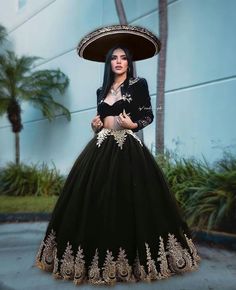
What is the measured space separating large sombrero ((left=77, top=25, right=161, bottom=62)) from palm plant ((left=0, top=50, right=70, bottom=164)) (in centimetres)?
677

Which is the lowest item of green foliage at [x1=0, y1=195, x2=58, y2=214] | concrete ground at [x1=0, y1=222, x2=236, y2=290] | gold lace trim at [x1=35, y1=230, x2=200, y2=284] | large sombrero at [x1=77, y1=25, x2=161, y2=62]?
green foliage at [x1=0, y1=195, x2=58, y2=214]

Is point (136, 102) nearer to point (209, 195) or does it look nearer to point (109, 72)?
point (109, 72)

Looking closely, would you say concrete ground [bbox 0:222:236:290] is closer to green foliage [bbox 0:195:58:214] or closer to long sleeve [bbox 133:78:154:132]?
long sleeve [bbox 133:78:154:132]

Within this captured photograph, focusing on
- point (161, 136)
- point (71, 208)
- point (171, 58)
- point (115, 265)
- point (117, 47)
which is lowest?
point (115, 265)

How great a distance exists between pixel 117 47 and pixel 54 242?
1.73 m

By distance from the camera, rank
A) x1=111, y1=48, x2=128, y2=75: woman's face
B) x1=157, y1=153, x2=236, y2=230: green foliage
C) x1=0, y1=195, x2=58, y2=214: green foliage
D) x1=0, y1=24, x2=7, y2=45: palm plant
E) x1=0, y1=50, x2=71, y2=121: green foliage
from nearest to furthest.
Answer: x1=111, y1=48, x2=128, y2=75: woman's face < x1=157, y1=153, x2=236, y2=230: green foliage < x1=0, y1=195, x2=58, y2=214: green foliage < x1=0, y1=50, x2=71, y2=121: green foliage < x1=0, y1=24, x2=7, y2=45: palm plant

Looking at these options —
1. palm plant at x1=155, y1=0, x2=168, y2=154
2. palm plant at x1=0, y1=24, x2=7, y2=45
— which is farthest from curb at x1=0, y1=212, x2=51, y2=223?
palm plant at x1=0, y1=24, x2=7, y2=45

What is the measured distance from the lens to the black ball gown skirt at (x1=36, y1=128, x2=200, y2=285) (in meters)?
2.95

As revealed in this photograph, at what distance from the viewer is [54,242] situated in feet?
10.5

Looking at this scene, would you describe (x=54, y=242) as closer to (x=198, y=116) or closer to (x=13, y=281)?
(x=13, y=281)

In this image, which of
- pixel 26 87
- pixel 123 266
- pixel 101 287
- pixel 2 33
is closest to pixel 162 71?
pixel 123 266

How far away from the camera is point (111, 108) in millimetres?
3246

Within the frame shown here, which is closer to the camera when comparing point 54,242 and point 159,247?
point 159,247

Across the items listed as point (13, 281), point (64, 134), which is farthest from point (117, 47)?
point (64, 134)
